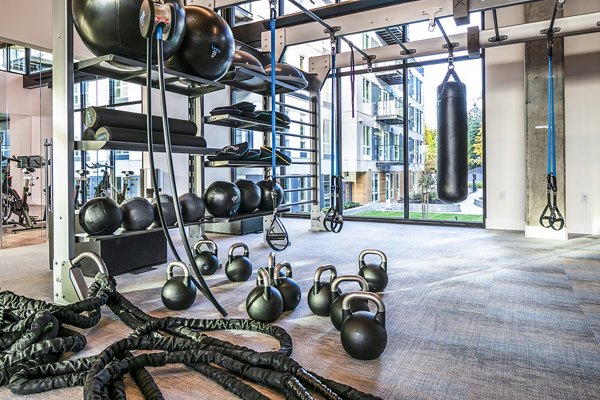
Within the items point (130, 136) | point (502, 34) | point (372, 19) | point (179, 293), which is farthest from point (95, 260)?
point (502, 34)

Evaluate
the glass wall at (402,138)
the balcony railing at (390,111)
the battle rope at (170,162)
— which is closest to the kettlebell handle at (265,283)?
the battle rope at (170,162)

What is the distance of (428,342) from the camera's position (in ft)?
6.37

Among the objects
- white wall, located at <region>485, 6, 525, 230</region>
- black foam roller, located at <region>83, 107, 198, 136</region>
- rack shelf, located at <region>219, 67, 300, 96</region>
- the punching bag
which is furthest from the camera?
white wall, located at <region>485, 6, 525, 230</region>

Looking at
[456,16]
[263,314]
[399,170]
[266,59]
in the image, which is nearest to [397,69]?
[399,170]

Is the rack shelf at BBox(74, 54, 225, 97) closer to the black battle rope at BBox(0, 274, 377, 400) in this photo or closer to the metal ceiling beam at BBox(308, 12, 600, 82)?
the black battle rope at BBox(0, 274, 377, 400)

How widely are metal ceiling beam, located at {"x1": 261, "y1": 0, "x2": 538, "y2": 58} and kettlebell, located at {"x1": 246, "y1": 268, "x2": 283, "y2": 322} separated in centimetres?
269

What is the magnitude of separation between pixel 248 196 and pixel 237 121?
0.71 metres

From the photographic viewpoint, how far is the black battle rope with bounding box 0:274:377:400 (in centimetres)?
147

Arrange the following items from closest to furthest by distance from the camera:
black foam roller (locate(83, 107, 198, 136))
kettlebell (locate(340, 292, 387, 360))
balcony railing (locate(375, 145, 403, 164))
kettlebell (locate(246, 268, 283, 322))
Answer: kettlebell (locate(340, 292, 387, 360)) < kettlebell (locate(246, 268, 283, 322)) < black foam roller (locate(83, 107, 198, 136)) < balcony railing (locate(375, 145, 403, 164))

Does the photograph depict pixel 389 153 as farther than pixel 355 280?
Yes

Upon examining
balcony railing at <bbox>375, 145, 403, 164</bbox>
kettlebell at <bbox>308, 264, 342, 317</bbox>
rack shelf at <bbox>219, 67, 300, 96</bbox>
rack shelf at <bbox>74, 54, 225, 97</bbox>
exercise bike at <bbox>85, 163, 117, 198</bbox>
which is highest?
rack shelf at <bbox>219, 67, 300, 96</bbox>

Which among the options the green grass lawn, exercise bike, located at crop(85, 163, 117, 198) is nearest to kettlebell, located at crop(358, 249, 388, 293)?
the green grass lawn

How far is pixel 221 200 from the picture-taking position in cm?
334

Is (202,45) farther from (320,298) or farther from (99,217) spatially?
(320,298)
